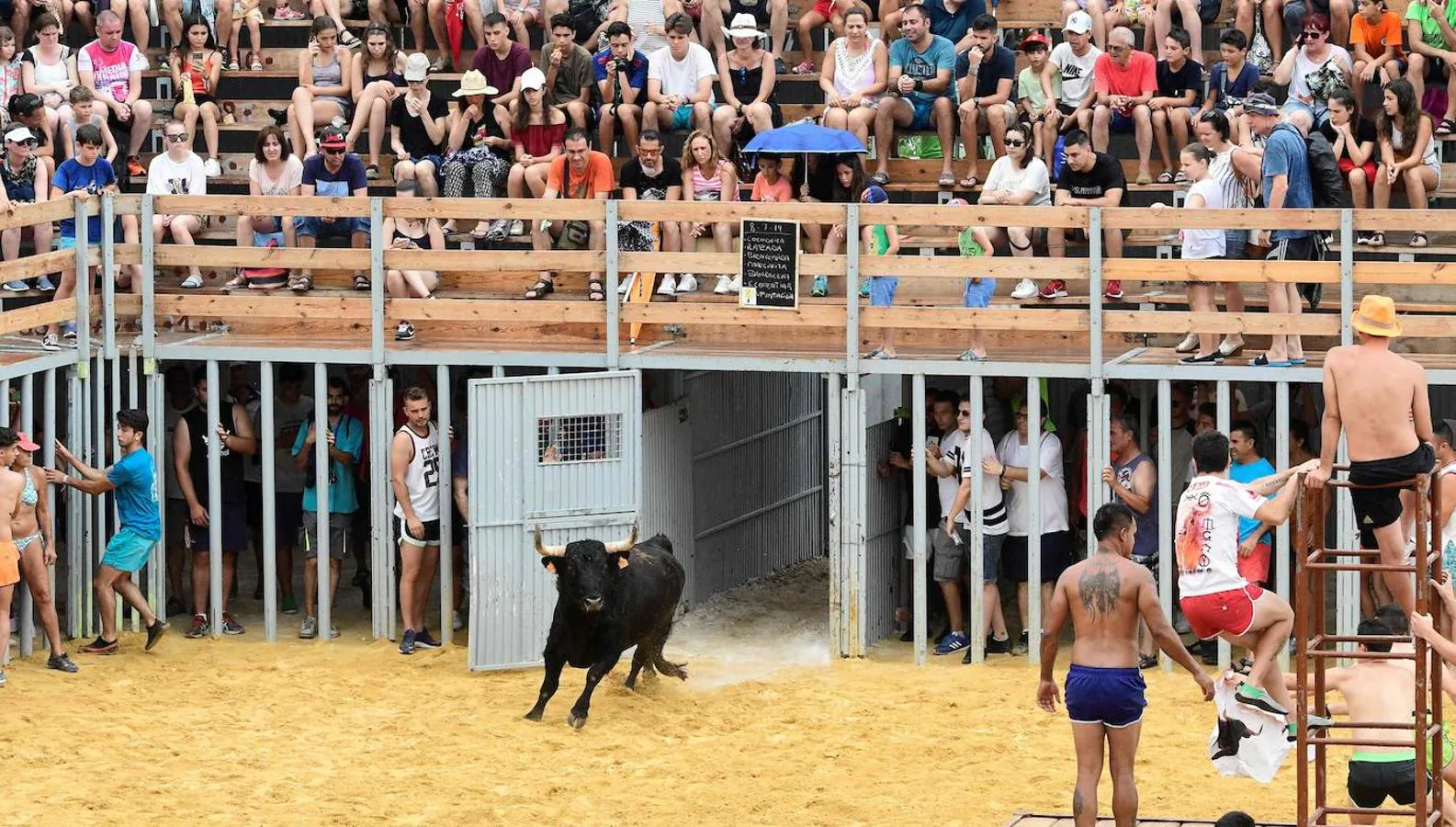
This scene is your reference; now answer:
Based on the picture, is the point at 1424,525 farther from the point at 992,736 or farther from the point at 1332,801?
the point at 992,736

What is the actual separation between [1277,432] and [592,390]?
4729mm

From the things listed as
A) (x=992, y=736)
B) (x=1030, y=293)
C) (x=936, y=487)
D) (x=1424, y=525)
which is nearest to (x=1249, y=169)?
(x=1030, y=293)

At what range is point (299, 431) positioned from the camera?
18.5 metres

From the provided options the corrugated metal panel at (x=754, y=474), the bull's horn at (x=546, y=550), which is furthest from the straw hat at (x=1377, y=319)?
the corrugated metal panel at (x=754, y=474)

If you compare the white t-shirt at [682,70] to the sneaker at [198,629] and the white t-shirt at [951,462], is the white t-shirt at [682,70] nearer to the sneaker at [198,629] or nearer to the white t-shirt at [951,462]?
the white t-shirt at [951,462]

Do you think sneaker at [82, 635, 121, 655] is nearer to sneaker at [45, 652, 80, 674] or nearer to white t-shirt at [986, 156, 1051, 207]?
sneaker at [45, 652, 80, 674]

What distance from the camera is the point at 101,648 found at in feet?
57.8

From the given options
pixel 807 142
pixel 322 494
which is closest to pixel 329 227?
pixel 322 494

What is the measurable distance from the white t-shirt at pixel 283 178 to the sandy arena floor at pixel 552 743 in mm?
3651

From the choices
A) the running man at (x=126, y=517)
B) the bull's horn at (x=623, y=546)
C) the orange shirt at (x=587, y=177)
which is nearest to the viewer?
the bull's horn at (x=623, y=546)

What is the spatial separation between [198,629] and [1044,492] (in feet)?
20.9

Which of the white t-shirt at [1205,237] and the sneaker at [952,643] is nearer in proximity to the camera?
the white t-shirt at [1205,237]

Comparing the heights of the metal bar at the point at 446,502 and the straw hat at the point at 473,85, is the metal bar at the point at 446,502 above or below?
below

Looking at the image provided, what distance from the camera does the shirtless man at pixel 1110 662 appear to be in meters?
12.3
